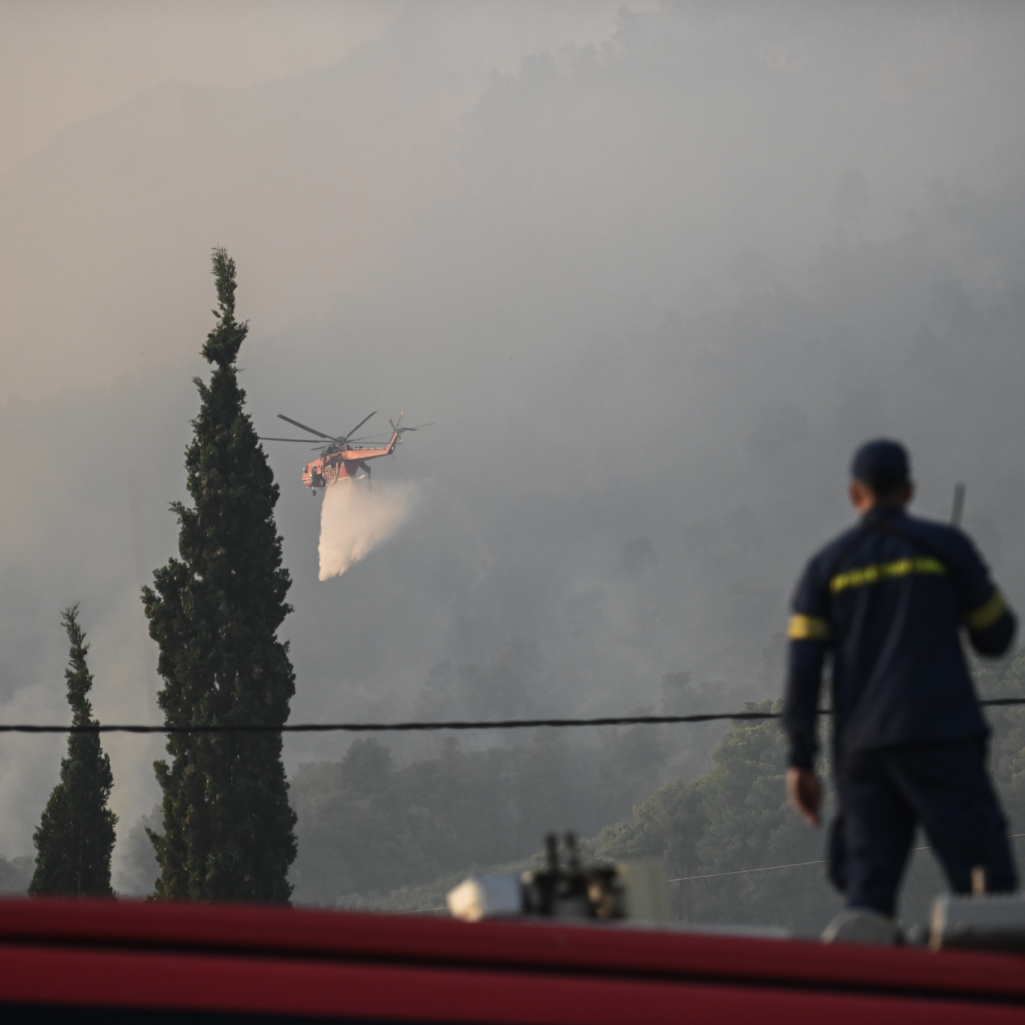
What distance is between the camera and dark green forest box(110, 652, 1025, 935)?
117m

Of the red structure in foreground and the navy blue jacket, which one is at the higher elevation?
the navy blue jacket

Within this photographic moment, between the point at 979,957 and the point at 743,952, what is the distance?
407 millimetres

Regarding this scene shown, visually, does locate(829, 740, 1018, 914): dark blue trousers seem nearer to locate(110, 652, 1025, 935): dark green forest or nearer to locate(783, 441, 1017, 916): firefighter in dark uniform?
locate(783, 441, 1017, 916): firefighter in dark uniform

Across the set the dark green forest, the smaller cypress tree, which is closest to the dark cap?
the smaller cypress tree

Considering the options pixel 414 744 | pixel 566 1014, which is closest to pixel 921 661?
pixel 566 1014

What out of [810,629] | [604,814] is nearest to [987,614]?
[810,629]

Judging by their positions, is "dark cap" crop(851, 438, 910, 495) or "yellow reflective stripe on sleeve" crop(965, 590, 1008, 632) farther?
"dark cap" crop(851, 438, 910, 495)

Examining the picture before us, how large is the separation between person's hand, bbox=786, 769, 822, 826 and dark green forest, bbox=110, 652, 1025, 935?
319 ft

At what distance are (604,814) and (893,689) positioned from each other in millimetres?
164320

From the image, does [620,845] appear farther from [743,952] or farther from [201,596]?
[743,952]

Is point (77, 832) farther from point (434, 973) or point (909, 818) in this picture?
point (434, 973)

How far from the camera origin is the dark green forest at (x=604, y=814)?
4611 inches

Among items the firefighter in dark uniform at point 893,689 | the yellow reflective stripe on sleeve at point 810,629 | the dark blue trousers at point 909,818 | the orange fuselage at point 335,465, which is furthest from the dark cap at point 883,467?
the orange fuselage at point 335,465

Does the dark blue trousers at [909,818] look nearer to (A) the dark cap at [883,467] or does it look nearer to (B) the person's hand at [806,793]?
(B) the person's hand at [806,793]
